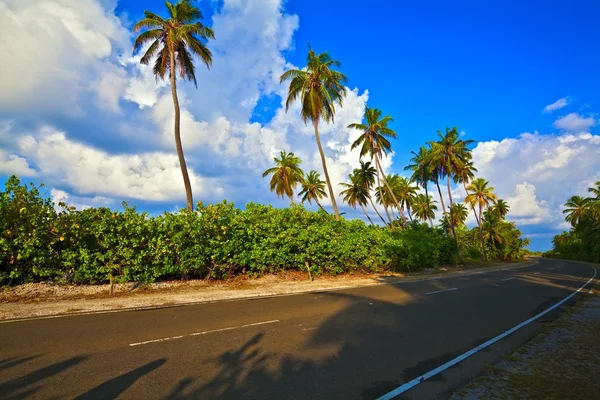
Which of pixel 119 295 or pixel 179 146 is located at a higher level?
pixel 179 146

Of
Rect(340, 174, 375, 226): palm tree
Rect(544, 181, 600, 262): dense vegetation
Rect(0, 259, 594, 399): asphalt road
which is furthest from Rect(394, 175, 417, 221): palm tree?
Rect(0, 259, 594, 399): asphalt road

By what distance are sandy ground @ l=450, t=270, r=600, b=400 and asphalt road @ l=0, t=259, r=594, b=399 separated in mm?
285

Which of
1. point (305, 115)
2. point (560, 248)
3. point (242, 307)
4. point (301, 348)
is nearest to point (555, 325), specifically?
point (301, 348)

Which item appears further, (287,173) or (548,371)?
(287,173)

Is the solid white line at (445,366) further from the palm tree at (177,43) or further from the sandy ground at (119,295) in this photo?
the palm tree at (177,43)

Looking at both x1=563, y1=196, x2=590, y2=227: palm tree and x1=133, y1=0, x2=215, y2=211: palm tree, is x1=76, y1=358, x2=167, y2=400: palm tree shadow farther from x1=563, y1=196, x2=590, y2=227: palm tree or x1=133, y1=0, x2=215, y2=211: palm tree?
x1=563, y1=196, x2=590, y2=227: palm tree

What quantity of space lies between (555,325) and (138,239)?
13424 millimetres

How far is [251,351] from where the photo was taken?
18.4ft

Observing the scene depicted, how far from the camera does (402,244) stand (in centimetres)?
2353

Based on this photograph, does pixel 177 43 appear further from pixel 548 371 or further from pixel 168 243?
pixel 548 371

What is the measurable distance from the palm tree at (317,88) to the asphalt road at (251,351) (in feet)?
62.8

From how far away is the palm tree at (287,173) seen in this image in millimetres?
44125

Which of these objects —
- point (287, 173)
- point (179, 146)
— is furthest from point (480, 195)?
point (179, 146)

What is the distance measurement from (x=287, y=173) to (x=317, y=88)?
57.6ft
